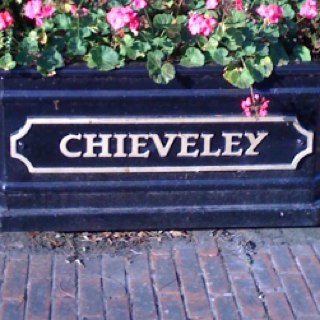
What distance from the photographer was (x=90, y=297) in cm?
394

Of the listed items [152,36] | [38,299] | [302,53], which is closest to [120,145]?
[152,36]

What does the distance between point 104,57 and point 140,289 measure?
3.33ft

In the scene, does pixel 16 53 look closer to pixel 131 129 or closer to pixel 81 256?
pixel 131 129

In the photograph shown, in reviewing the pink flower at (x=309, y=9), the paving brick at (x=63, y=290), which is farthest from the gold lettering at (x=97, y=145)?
the pink flower at (x=309, y=9)

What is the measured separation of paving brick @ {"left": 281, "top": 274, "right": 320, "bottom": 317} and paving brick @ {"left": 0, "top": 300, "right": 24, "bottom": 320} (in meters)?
1.10

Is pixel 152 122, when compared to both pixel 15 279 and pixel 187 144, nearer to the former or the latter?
pixel 187 144

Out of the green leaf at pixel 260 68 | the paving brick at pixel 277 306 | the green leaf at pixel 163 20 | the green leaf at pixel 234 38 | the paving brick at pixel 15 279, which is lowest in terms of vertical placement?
the paving brick at pixel 15 279

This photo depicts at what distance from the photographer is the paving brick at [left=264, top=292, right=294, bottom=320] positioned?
3.83 meters

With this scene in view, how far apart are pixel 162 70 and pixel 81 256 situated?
910 millimetres

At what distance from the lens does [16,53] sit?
4.16 metres

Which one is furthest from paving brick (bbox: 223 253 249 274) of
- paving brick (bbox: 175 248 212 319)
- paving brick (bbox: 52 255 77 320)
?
paving brick (bbox: 52 255 77 320)

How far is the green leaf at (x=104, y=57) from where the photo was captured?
4145mm

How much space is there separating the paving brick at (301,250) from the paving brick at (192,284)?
461 mm

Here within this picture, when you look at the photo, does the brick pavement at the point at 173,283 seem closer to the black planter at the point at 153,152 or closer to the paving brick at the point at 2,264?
the paving brick at the point at 2,264
